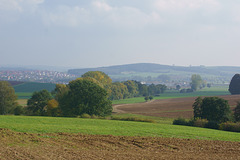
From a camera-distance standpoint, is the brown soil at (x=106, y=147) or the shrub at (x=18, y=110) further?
the shrub at (x=18, y=110)

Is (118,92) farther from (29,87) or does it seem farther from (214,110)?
(214,110)

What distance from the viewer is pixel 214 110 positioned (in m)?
44.9

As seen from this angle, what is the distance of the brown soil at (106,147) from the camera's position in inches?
574

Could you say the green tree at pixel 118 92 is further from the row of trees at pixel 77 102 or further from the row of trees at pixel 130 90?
the row of trees at pixel 77 102

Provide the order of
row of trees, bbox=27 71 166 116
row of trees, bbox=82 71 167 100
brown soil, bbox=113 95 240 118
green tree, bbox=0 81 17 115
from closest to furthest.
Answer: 1. row of trees, bbox=27 71 166 116
2. green tree, bbox=0 81 17 115
3. brown soil, bbox=113 95 240 118
4. row of trees, bbox=82 71 167 100

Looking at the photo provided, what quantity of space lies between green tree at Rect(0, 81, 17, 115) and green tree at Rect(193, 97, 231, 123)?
41326 millimetres

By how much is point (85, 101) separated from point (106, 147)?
112 feet

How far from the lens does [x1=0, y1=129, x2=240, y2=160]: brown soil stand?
14.6m

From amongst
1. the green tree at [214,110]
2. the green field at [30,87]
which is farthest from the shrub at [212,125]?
the green field at [30,87]

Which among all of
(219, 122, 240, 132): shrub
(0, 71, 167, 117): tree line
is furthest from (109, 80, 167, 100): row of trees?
(219, 122, 240, 132): shrub

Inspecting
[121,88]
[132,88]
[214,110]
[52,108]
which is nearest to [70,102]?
[52,108]

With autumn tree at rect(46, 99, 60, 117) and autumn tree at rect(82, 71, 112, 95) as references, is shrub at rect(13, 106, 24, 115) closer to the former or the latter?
autumn tree at rect(46, 99, 60, 117)

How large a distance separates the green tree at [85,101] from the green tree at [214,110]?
1799cm

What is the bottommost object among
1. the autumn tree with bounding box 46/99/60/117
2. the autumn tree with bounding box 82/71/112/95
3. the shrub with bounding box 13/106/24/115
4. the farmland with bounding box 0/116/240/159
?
the shrub with bounding box 13/106/24/115
